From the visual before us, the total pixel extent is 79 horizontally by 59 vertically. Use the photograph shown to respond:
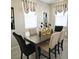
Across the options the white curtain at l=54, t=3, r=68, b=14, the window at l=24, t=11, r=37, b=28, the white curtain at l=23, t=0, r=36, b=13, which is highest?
the white curtain at l=23, t=0, r=36, b=13

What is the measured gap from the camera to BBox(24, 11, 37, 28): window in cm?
357

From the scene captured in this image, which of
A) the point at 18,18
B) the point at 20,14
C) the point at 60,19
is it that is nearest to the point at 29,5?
the point at 20,14

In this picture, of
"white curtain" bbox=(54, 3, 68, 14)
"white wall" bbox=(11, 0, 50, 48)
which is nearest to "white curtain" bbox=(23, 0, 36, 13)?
"white wall" bbox=(11, 0, 50, 48)

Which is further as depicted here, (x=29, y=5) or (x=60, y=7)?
(x=29, y=5)

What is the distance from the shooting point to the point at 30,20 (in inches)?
144

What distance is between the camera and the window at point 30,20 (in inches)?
141

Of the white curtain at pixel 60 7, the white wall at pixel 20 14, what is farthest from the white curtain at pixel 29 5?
the white curtain at pixel 60 7

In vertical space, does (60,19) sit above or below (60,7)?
below

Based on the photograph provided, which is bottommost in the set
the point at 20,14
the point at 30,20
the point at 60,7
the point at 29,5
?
the point at 30,20

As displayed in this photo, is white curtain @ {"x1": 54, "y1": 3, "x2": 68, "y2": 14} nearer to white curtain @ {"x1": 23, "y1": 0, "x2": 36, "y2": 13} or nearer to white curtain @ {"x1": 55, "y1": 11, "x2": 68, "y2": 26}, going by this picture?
white curtain @ {"x1": 55, "y1": 11, "x2": 68, "y2": 26}

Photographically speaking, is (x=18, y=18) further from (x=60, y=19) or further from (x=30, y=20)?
(x=60, y=19)
